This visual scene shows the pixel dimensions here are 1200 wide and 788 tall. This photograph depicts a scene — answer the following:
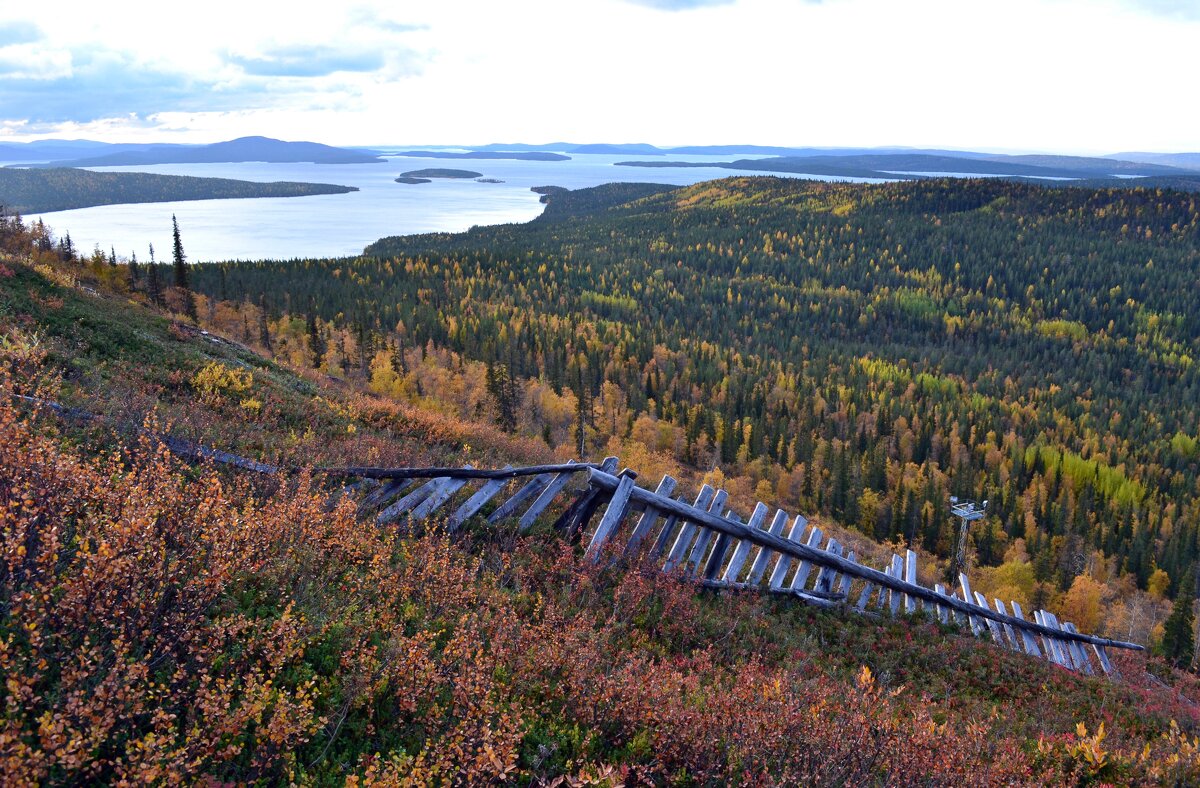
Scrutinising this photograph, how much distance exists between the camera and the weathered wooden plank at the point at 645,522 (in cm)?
1017

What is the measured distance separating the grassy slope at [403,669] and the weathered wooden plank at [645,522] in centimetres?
78

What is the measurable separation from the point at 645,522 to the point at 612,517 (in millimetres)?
771

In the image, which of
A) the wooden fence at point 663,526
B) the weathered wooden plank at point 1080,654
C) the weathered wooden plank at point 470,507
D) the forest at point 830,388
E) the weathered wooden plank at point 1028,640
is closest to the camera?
the weathered wooden plank at point 470,507

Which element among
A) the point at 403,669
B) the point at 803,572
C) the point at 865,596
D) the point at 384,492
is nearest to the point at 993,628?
the point at 865,596

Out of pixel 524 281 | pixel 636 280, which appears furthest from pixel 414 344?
pixel 636 280

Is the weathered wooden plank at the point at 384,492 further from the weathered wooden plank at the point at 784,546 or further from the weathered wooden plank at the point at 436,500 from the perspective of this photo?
the weathered wooden plank at the point at 784,546

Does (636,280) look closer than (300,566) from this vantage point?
No

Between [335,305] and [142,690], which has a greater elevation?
[142,690]

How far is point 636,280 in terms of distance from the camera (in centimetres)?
19600

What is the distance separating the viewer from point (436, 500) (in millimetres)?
9539

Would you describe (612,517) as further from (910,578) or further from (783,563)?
(910,578)

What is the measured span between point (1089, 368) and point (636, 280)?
115 m

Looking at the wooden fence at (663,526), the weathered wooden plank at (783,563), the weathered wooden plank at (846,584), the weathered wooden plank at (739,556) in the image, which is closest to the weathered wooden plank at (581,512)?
the wooden fence at (663,526)

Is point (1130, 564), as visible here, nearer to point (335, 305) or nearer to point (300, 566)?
point (300, 566)
